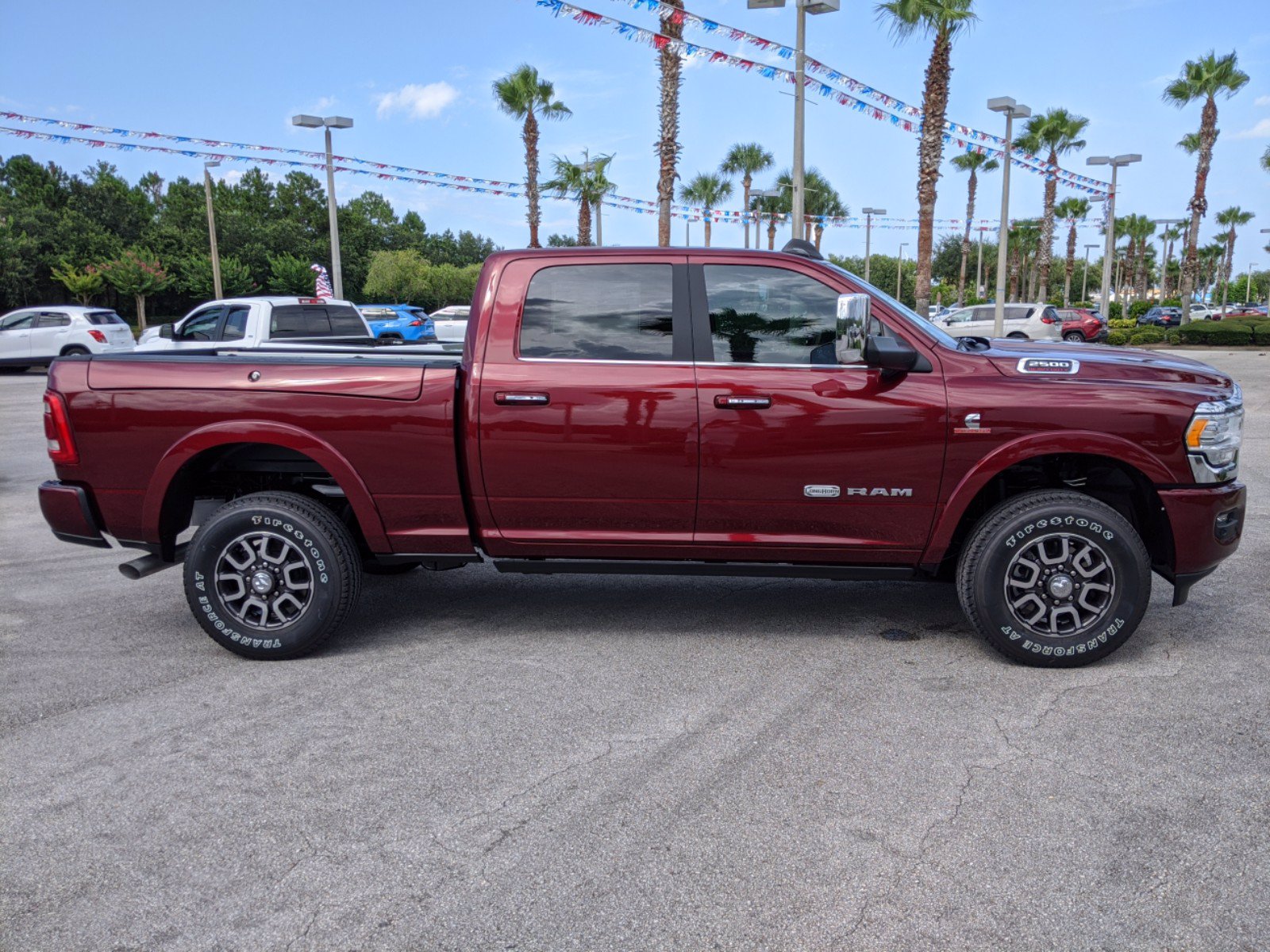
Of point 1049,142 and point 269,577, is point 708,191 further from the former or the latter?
point 269,577

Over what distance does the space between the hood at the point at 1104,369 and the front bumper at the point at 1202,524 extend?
1.55 ft

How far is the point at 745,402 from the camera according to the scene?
4426 mm

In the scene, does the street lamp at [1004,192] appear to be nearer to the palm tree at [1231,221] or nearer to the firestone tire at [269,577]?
the firestone tire at [269,577]

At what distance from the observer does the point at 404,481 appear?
4637 mm

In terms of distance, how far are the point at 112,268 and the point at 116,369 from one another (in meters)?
53.4

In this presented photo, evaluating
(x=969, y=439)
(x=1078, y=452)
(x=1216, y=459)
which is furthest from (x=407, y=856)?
(x=1216, y=459)

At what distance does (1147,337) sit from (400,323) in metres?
26.7

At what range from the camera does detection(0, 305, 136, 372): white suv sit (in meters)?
23.3

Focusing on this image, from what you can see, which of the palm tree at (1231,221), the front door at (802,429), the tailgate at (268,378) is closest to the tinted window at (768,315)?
the front door at (802,429)

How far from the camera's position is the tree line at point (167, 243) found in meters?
51.6

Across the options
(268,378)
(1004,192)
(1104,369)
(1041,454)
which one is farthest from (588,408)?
(1004,192)

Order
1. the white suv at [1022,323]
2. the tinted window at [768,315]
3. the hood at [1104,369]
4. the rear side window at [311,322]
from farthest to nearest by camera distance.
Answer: the white suv at [1022,323] → the rear side window at [311,322] → the tinted window at [768,315] → the hood at [1104,369]

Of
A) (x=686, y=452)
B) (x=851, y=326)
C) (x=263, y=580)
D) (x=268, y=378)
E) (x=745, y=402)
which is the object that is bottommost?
(x=263, y=580)

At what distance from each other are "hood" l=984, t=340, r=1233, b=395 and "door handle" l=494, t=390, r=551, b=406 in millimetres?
2043
